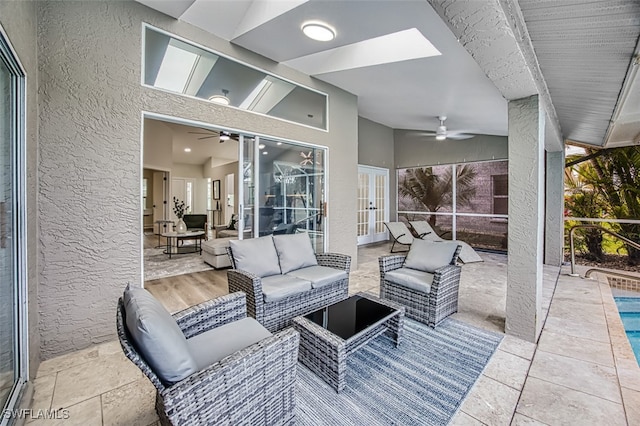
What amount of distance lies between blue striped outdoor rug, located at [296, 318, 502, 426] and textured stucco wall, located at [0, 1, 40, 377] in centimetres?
209

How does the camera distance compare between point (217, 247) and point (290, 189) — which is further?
point (217, 247)

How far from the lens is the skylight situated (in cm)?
293

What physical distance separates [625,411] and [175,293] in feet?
14.2

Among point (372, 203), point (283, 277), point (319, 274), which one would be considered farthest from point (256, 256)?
point (372, 203)

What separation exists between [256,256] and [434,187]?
19.9ft

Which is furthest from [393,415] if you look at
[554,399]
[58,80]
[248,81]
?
[248,81]

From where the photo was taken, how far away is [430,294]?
2.65 meters

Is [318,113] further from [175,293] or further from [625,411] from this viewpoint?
[625,411]

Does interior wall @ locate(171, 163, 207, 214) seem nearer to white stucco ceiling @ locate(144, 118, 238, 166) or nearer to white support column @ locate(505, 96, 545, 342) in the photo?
white stucco ceiling @ locate(144, 118, 238, 166)

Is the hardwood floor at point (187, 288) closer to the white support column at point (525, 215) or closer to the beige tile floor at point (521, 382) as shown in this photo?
the beige tile floor at point (521, 382)

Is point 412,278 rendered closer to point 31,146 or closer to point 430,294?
point 430,294

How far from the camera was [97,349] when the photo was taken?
7.98ft

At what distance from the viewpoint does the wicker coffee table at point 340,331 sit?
178cm

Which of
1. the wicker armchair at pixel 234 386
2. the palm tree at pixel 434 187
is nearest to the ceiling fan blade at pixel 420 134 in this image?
the palm tree at pixel 434 187
